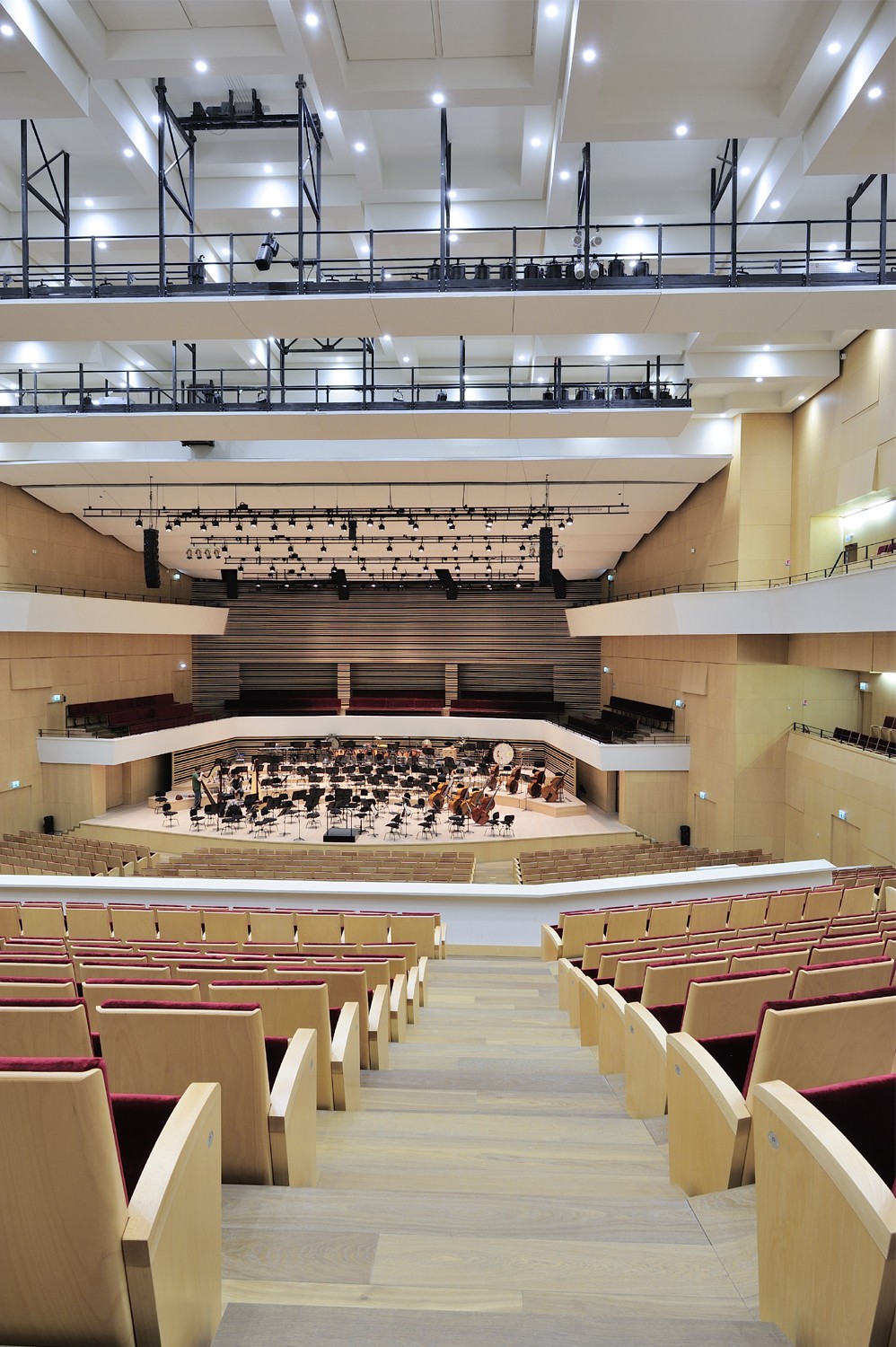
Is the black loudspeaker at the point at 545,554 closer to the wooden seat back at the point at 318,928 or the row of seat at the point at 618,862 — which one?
the row of seat at the point at 618,862

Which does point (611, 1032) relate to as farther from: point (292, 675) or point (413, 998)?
point (292, 675)

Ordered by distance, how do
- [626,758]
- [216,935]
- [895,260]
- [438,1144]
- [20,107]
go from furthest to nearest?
[626,758] → [895,260] → [20,107] → [216,935] → [438,1144]

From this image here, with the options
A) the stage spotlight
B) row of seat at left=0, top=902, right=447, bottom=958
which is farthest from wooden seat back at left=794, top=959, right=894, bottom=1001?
the stage spotlight

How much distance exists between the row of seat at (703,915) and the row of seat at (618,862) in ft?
15.3

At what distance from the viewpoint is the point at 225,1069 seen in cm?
220

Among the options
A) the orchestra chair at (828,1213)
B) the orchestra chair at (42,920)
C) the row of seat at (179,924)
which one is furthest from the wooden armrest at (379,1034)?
the orchestra chair at (42,920)

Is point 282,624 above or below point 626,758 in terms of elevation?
above

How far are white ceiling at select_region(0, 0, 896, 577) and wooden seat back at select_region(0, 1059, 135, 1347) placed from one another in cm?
775

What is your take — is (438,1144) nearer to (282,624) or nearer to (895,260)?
(895,260)

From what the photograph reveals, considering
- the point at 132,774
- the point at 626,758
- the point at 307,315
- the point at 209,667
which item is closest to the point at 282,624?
the point at 209,667

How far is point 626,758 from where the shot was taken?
1958 cm

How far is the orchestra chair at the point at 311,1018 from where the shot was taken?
9.92 ft

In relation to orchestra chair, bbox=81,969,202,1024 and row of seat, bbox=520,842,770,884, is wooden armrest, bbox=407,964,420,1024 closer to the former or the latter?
orchestra chair, bbox=81,969,202,1024

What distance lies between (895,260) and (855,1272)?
37.3 ft
